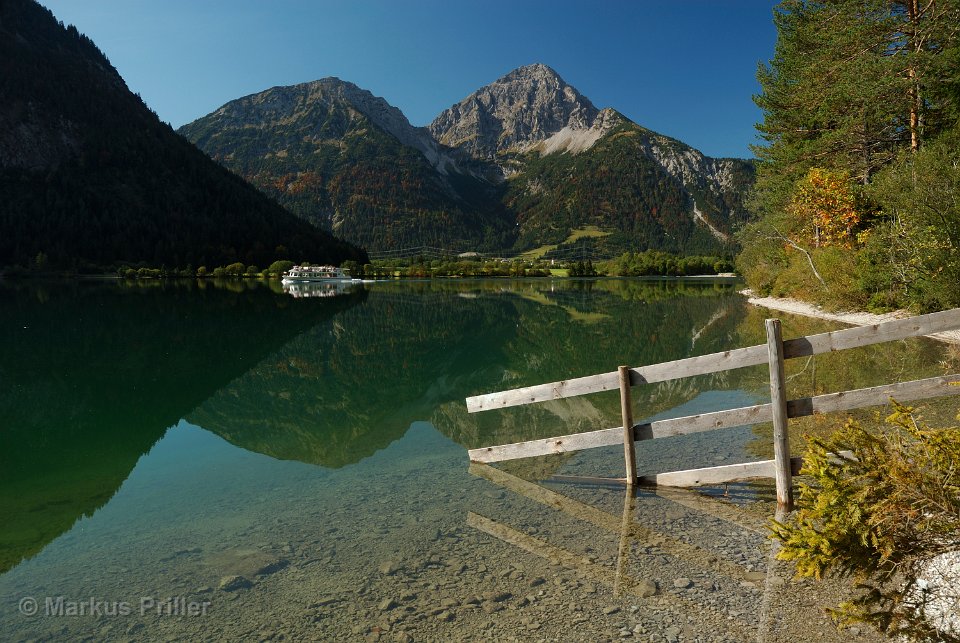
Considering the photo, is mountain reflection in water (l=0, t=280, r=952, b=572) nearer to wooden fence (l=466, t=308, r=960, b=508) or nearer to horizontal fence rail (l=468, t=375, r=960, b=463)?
horizontal fence rail (l=468, t=375, r=960, b=463)

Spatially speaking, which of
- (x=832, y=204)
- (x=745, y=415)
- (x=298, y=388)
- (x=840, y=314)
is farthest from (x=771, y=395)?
(x=832, y=204)

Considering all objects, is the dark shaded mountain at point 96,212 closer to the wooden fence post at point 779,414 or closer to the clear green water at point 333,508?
the clear green water at point 333,508

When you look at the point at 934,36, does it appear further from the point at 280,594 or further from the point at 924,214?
the point at 280,594

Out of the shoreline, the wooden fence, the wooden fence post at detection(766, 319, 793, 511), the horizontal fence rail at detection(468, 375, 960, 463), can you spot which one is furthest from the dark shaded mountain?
the wooden fence post at detection(766, 319, 793, 511)

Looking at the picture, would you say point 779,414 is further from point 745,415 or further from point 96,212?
point 96,212

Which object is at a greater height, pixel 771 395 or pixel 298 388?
pixel 771 395

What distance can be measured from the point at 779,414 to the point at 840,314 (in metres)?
27.9

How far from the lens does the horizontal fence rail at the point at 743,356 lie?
648 cm

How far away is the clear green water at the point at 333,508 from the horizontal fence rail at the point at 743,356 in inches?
65.9

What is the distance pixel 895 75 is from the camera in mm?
27016

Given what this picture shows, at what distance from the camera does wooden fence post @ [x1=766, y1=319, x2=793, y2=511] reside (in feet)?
23.7

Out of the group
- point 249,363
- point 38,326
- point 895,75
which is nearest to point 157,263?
point 38,326

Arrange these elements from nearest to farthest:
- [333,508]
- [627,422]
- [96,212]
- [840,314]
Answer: [627,422], [333,508], [840,314], [96,212]

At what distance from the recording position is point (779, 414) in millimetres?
7348
